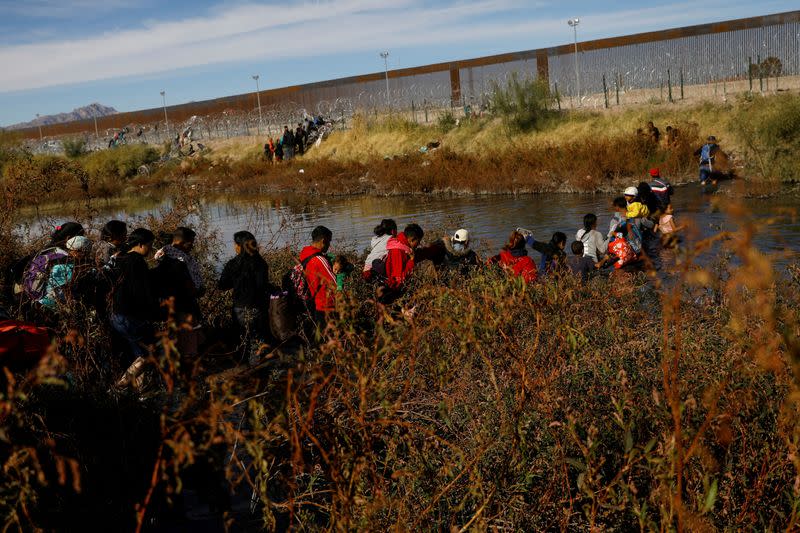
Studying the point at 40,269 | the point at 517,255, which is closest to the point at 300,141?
the point at 517,255

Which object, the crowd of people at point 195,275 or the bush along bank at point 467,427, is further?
the crowd of people at point 195,275

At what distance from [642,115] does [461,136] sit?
358 inches

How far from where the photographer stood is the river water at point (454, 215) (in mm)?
15102

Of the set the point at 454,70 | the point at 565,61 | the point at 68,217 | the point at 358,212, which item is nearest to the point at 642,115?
the point at 358,212

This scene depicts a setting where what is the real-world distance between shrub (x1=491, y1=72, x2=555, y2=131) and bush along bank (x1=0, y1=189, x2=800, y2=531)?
1198 inches

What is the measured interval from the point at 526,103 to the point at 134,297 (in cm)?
3123

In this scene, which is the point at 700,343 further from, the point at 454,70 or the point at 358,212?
the point at 454,70

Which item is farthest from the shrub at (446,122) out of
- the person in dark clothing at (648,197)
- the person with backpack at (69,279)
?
the person with backpack at (69,279)

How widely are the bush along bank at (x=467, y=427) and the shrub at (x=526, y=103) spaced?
30.4 metres

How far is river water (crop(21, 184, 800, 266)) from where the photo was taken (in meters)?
15.1

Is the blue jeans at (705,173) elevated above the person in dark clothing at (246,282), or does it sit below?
below

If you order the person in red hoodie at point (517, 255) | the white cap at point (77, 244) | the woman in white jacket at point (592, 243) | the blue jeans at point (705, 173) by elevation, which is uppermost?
the white cap at point (77, 244)

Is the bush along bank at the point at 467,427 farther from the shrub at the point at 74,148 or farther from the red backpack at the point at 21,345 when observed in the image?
the shrub at the point at 74,148

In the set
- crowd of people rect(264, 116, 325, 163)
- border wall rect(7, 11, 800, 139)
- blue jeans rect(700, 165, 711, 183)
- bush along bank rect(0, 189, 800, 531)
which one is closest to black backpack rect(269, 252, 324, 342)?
bush along bank rect(0, 189, 800, 531)
